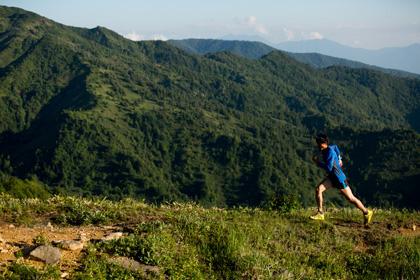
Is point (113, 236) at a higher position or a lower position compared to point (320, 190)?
lower

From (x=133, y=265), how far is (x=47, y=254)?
5.13 ft

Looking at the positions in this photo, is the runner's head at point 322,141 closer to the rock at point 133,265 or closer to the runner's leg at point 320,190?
the runner's leg at point 320,190

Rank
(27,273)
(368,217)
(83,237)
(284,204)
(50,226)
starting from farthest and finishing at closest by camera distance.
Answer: (284,204) < (368,217) < (50,226) < (83,237) < (27,273)

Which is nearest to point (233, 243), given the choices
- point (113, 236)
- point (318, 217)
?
point (113, 236)

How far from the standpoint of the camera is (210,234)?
1054cm

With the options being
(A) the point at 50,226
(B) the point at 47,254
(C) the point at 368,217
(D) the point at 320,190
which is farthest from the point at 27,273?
(C) the point at 368,217

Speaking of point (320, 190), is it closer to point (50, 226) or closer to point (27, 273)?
point (50, 226)

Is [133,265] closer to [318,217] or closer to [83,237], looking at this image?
[83,237]

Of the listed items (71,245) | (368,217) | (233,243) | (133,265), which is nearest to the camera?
(133,265)

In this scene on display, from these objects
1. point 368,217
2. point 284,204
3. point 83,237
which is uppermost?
point 83,237

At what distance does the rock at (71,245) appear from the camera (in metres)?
8.99

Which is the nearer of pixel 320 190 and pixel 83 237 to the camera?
pixel 83 237

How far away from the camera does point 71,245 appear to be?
9.02m

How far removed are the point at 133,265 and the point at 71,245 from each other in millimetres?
1283
